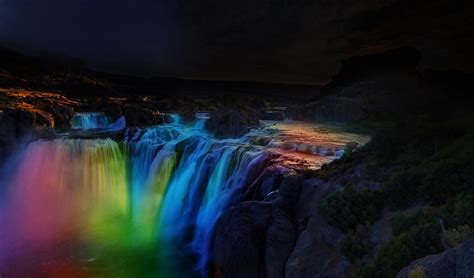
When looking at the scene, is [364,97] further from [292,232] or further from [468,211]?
[468,211]

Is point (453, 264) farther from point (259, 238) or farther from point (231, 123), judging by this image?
point (231, 123)

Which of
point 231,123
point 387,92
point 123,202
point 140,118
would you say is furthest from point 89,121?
point 387,92

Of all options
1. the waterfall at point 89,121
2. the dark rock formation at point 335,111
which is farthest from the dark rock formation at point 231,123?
the waterfall at point 89,121

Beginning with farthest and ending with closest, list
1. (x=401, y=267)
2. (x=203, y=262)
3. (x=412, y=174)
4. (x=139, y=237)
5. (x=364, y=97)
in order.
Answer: (x=364, y=97)
(x=139, y=237)
(x=203, y=262)
(x=412, y=174)
(x=401, y=267)

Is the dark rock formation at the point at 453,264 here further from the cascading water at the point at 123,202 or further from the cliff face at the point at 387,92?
the cliff face at the point at 387,92

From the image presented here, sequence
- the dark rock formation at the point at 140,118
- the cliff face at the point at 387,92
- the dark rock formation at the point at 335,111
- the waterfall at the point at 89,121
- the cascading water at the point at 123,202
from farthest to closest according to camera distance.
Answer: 1. the dark rock formation at the point at 335,111
2. the waterfall at the point at 89,121
3. the dark rock formation at the point at 140,118
4. the cliff face at the point at 387,92
5. the cascading water at the point at 123,202

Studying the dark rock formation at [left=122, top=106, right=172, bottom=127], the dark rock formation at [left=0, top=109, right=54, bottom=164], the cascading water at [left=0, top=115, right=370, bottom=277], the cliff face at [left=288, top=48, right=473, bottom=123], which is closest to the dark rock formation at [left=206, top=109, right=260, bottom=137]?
the cascading water at [left=0, top=115, right=370, bottom=277]

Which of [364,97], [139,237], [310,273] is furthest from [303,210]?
[364,97]
